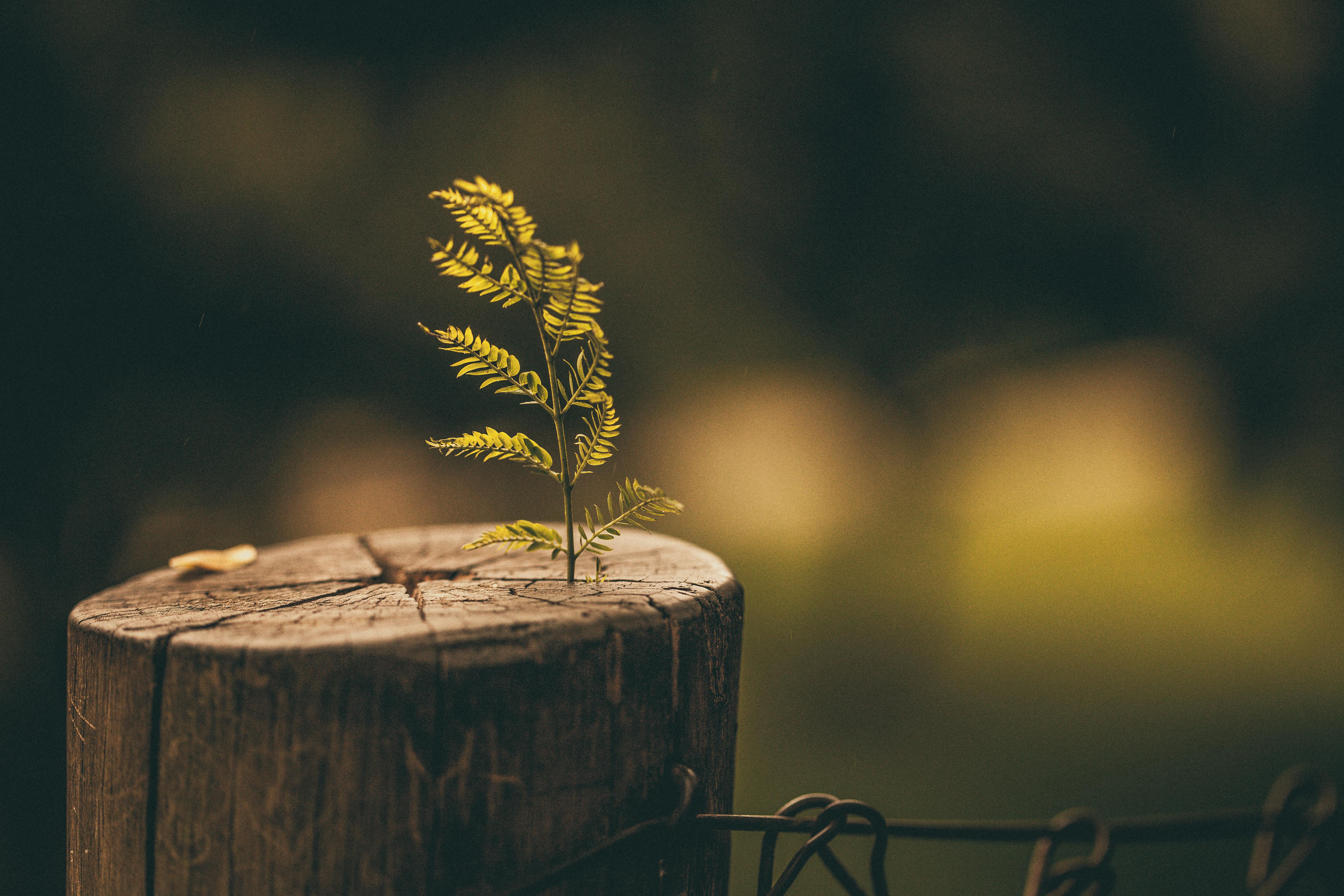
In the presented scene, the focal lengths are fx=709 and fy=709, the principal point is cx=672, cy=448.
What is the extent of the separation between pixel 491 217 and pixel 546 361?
0.59ft

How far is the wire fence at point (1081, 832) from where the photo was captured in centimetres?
75

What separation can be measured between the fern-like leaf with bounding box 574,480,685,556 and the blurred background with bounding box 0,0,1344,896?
261cm

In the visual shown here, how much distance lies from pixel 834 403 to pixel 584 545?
11.5 feet

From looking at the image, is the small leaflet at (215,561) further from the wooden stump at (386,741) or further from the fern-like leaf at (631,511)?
the fern-like leaf at (631,511)

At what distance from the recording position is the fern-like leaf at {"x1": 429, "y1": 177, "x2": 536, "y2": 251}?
2.58 feet

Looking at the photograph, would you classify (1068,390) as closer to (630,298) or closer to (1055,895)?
(630,298)

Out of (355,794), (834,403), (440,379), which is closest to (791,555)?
(834,403)

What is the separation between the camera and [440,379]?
3648 mm

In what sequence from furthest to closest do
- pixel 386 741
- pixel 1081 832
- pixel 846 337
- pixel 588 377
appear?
1. pixel 846 337
2. pixel 588 377
3. pixel 1081 832
4. pixel 386 741

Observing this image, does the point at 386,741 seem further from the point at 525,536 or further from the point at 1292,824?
the point at 1292,824

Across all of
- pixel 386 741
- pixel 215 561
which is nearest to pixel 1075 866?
pixel 386 741

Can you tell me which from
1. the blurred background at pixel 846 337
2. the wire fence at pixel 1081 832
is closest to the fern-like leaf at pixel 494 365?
the wire fence at pixel 1081 832

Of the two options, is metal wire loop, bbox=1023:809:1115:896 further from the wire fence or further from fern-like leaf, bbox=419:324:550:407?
fern-like leaf, bbox=419:324:550:407

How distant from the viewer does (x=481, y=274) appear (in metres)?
0.87
